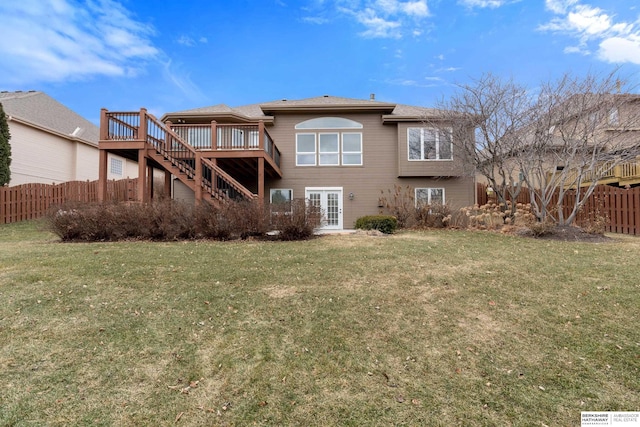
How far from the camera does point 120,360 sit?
2.84 meters

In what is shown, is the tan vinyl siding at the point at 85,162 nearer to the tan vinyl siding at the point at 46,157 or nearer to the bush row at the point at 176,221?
the tan vinyl siding at the point at 46,157

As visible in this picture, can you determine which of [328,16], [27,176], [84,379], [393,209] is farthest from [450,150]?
[27,176]

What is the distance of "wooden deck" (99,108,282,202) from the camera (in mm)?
10500

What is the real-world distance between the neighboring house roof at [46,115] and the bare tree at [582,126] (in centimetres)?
2335

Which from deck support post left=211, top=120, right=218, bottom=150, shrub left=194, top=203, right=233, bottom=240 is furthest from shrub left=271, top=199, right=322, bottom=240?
deck support post left=211, top=120, right=218, bottom=150

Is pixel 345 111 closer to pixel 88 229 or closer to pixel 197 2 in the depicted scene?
pixel 197 2

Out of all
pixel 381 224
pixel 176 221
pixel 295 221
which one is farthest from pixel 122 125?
pixel 381 224

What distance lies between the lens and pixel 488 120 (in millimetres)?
11070

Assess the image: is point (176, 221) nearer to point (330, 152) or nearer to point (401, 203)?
point (330, 152)

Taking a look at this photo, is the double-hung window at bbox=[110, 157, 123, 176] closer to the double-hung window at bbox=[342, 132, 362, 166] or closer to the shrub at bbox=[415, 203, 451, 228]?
the double-hung window at bbox=[342, 132, 362, 166]

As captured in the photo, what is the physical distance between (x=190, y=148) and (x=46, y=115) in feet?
51.4

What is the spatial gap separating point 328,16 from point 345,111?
4.23 meters

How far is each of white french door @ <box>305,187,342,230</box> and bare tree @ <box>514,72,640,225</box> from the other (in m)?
7.39

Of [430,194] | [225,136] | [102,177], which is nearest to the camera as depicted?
[102,177]
